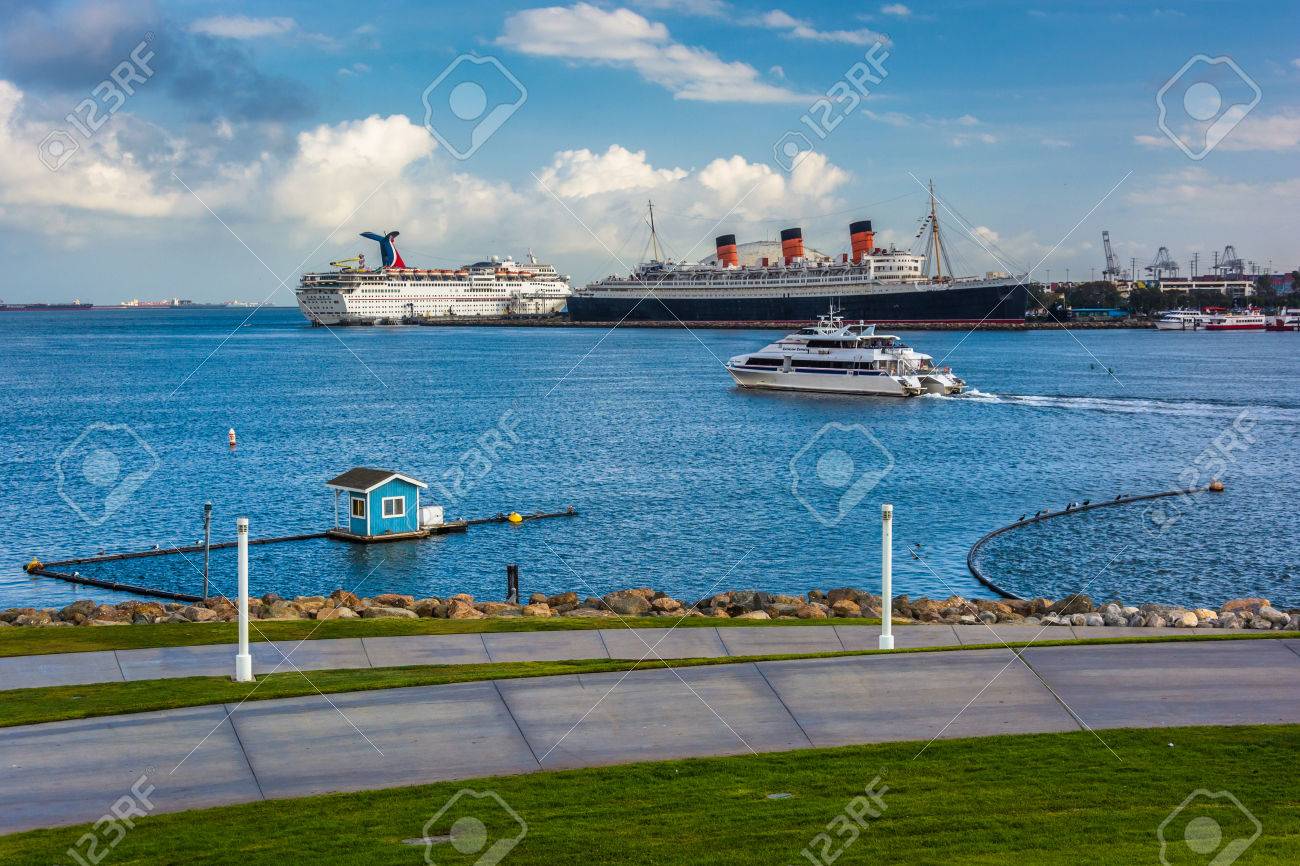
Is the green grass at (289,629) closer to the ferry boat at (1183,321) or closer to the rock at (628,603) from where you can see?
the rock at (628,603)

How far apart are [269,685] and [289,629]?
2.65m

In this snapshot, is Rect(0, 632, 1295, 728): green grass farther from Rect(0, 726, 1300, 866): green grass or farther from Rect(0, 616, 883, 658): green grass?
Rect(0, 726, 1300, 866): green grass

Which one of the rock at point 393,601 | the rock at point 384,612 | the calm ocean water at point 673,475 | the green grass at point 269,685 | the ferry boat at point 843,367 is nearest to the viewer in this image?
the green grass at point 269,685

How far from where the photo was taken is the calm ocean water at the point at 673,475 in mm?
24312

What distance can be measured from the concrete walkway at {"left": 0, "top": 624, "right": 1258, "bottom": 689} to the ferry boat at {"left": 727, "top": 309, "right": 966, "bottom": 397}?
5396 cm

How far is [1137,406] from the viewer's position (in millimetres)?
57875

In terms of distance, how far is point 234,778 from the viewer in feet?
26.7

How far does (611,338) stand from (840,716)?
13260 cm

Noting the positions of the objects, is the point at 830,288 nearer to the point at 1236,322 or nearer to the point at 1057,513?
the point at 1236,322

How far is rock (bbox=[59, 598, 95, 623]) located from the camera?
58.1 ft

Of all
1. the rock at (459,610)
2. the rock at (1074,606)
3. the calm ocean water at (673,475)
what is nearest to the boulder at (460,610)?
the rock at (459,610)

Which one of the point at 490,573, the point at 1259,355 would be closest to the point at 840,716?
the point at 490,573

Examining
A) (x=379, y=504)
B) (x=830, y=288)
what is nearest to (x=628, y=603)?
(x=379, y=504)

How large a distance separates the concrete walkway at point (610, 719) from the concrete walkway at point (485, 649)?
39.8 inches
